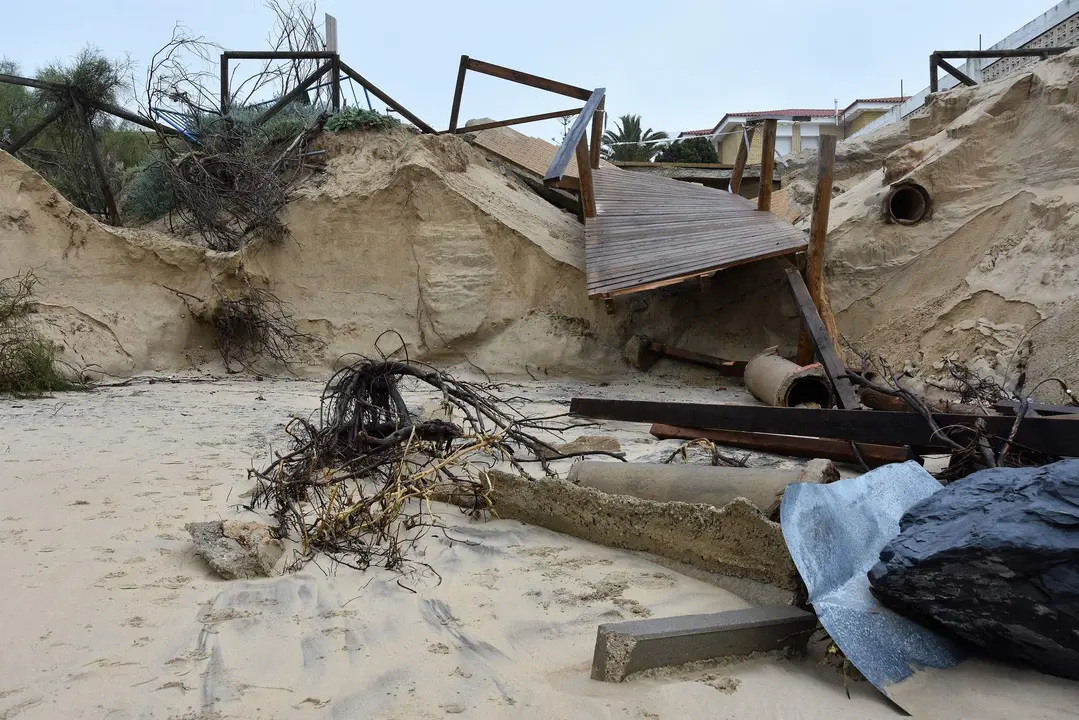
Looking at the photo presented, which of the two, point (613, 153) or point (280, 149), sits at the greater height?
point (613, 153)

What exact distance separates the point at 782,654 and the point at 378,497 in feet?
4.68

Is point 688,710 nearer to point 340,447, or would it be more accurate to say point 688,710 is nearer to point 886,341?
point 340,447

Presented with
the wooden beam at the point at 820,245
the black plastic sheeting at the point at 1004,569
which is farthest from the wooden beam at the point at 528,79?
the black plastic sheeting at the point at 1004,569

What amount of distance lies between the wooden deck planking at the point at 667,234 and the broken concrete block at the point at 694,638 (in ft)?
12.9

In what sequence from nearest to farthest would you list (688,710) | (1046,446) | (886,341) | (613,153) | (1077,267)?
(688,710) → (1046,446) → (1077,267) → (886,341) → (613,153)

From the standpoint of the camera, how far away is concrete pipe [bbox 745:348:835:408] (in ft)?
18.2

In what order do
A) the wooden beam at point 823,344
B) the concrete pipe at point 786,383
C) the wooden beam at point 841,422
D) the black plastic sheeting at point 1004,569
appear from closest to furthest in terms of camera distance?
the black plastic sheeting at point 1004,569 → the wooden beam at point 841,422 → the wooden beam at point 823,344 → the concrete pipe at point 786,383

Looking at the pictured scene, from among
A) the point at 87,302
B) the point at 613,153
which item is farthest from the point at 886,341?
the point at 613,153

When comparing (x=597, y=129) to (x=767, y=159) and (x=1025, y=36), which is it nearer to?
(x=767, y=159)

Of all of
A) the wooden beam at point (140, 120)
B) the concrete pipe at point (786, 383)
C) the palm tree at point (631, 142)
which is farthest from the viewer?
the palm tree at point (631, 142)

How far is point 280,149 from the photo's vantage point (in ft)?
27.2

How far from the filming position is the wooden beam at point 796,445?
3807mm

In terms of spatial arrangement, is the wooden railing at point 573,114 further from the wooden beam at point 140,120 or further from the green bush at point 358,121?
the wooden beam at point 140,120

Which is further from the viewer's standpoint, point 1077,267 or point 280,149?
point 280,149
